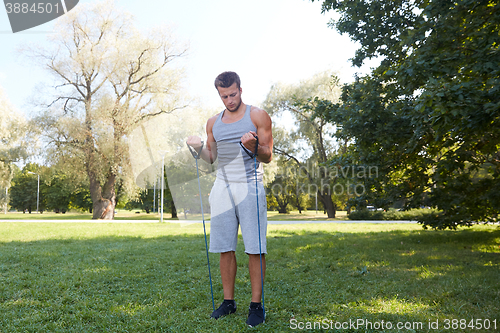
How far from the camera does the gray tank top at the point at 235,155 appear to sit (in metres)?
3.07

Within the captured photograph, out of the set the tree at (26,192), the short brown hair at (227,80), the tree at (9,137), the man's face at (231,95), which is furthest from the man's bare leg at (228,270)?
the tree at (26,192)

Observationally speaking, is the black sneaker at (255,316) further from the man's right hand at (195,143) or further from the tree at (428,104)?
the tree at (428,104)

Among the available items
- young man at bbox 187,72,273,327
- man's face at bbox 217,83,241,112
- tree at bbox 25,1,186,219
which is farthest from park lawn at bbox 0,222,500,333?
tree at bbox 25,1,186,219

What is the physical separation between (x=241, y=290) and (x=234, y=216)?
1388 mm

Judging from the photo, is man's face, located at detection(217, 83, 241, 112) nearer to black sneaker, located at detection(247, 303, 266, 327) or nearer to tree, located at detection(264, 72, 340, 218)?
black sneaker, located at detection(247, 303, 266, 327)

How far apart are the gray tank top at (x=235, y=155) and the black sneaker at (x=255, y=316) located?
109cm

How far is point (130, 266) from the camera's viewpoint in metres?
5.53

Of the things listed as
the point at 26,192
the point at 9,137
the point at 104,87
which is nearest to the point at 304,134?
the point at 104,87

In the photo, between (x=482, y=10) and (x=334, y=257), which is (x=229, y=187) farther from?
(x=482, y=10)

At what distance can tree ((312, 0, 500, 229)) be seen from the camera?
15.5 feet

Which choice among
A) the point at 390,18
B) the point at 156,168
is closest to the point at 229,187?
the point at 390,18

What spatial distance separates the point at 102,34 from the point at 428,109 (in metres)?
22.7

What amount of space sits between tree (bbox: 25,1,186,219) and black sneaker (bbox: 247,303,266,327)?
65.1ft

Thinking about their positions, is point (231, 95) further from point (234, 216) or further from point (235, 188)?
point (234, 216)
